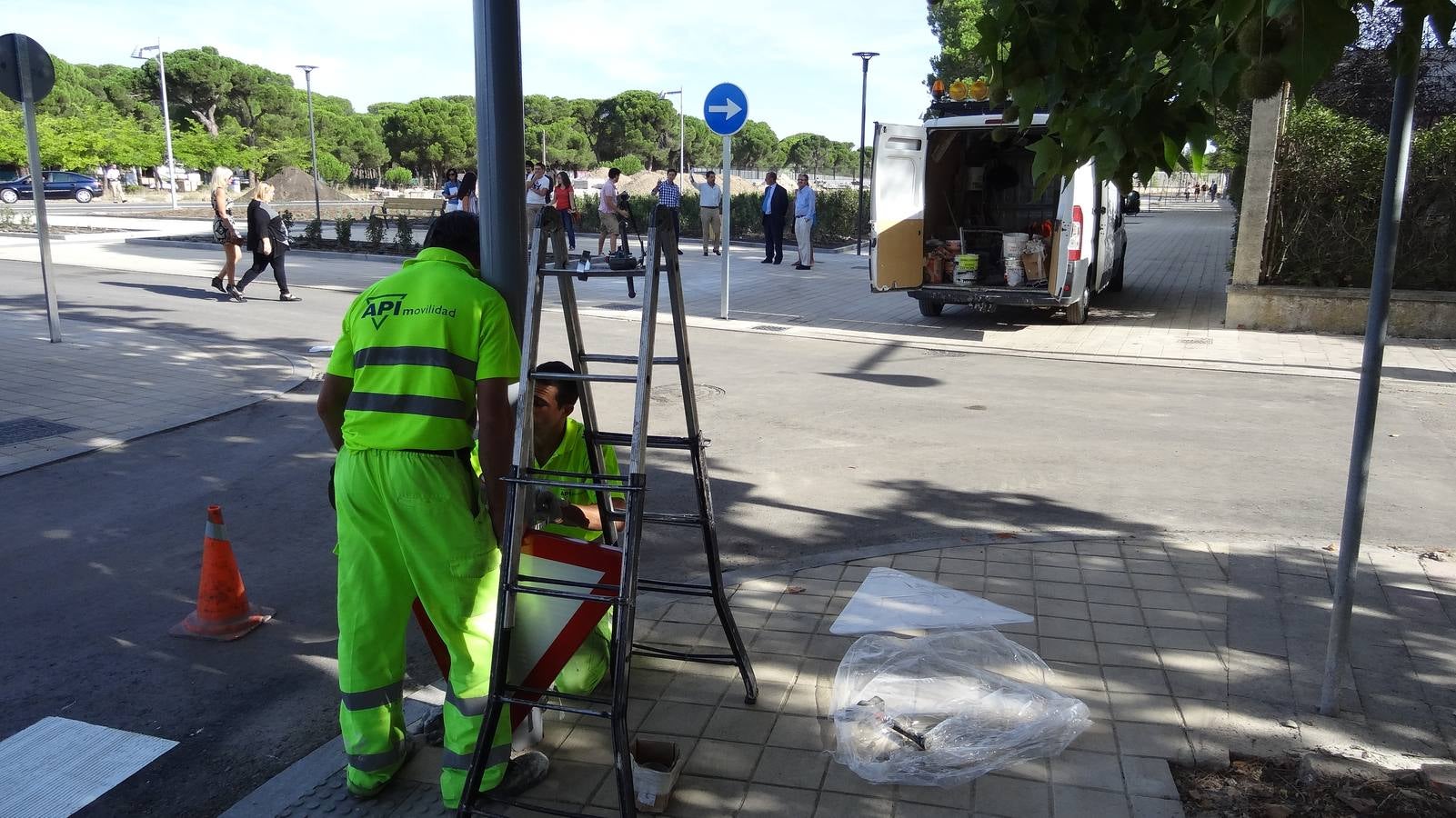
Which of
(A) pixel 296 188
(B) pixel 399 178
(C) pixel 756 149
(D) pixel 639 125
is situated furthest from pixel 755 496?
(C) pixel 756 149

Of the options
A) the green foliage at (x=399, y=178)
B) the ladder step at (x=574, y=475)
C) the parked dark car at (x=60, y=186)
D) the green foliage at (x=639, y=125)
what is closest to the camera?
the ladder step at (x=574, y=475)

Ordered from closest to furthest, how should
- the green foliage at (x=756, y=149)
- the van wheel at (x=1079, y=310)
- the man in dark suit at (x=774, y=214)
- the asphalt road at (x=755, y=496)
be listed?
the asphalt road at (x=755, y=496)
the van wheel at (x=1079, y=310)
the man in dark suit at (x=774, y=214)
the green foliage at (x=756, y=149)

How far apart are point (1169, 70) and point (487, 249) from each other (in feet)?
6.92

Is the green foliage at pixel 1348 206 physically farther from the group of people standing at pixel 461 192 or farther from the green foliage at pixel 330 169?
the green foliage at pixel 330 169

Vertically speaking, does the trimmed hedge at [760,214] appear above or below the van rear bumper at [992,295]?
above

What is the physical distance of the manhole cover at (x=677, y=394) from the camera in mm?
8992

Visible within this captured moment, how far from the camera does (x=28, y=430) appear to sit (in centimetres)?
759

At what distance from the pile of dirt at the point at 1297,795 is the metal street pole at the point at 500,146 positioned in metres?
2.60

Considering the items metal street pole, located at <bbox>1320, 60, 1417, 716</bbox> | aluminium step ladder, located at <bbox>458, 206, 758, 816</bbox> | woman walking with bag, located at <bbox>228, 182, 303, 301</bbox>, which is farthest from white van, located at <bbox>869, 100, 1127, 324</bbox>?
aluminium step ladder, located at <bbox>458, 206, 758, 816</bbox>

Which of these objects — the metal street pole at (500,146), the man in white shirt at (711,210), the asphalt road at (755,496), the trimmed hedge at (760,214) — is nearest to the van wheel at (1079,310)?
the asphalt road at (755,496)

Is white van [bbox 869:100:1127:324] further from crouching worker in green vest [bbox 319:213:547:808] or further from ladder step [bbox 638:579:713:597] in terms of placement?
crouching worker in green vest [bbox 319:213:547:808]

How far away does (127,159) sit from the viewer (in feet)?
168

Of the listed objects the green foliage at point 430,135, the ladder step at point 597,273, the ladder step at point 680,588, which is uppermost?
the green foliage at point 430,135

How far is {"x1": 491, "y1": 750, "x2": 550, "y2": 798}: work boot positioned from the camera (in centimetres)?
326
